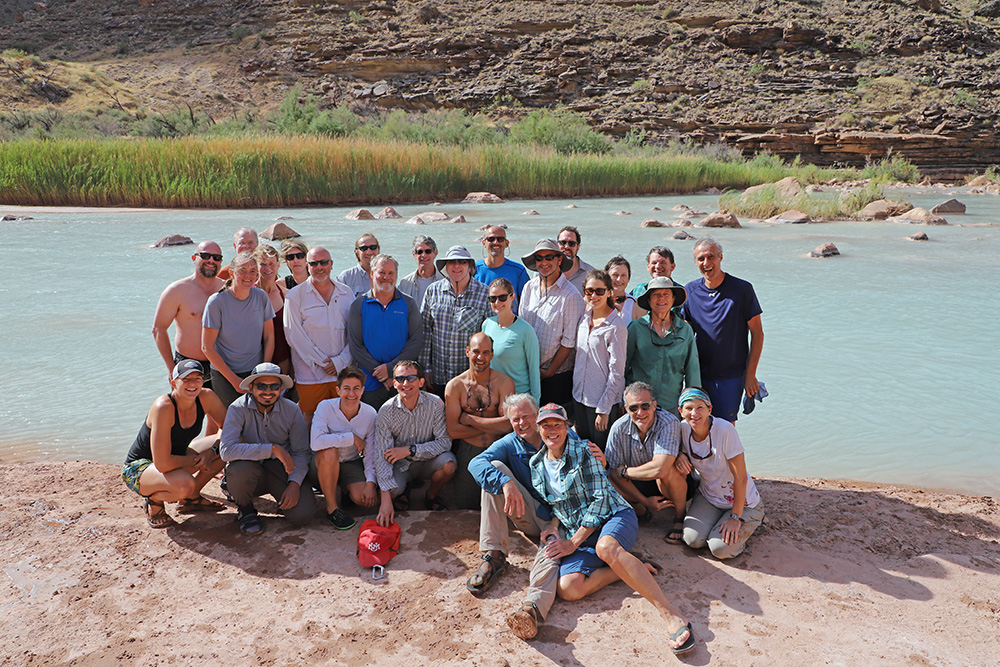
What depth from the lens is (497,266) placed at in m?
4.70

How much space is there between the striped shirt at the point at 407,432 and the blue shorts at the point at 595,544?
103 cm

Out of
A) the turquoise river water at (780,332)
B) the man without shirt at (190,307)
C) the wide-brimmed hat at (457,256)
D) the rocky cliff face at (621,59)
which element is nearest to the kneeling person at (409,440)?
the wide-brimmed hat at (457,256)

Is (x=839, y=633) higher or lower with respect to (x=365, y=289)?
lower

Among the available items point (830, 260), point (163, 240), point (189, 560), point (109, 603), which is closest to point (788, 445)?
point (189, 560)

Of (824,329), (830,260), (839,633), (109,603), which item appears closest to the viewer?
(839,633)

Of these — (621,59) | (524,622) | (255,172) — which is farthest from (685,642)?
(621,59)

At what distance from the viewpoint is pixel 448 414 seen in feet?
13.4

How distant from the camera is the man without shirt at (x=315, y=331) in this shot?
4293 millimetres

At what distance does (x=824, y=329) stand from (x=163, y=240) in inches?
380

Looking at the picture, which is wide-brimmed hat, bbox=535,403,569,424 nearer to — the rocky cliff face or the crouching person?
the crouching person

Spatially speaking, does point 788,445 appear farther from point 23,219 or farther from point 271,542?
point 23,219

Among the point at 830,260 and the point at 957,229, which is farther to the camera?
the point at 957,229

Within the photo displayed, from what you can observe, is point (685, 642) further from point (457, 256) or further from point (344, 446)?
point (457, 256)

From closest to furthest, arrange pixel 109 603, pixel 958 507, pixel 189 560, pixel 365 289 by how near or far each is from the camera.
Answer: pixel 109 603, pixel 189 560, pixel 958 507, pixel 365 289
